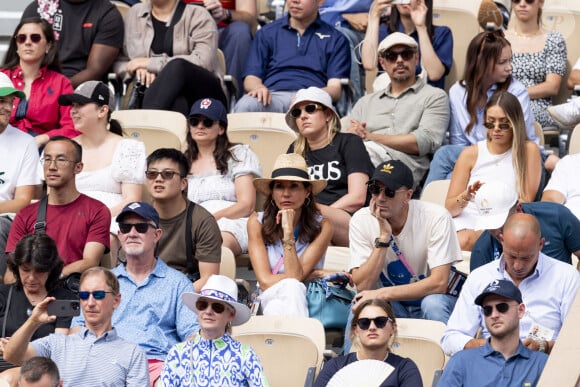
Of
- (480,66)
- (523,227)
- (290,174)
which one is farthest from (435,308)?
(480,66)

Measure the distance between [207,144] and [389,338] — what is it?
2.78 metres

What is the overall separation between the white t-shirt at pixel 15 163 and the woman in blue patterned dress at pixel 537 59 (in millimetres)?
3462

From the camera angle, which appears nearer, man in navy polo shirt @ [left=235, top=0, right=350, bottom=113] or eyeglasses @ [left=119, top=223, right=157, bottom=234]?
eyeglasses @ [left=119, top=223, right=157, bottom=234]

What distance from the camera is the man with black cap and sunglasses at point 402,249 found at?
8352mm

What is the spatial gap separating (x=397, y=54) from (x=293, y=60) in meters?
1.21

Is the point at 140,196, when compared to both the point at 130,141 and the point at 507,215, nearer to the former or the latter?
the point at 130,141

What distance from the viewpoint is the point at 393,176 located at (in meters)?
8.43

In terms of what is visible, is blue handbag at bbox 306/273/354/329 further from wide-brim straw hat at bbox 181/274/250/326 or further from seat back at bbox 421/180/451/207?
seat back at bbox 421/180/451/207

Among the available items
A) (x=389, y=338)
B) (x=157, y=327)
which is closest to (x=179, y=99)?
(x=157, y=327)

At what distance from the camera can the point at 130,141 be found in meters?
9.77

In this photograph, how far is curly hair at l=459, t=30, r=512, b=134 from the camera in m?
10.3

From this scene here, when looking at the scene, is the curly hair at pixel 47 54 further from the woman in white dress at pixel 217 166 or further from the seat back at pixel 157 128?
the woman in white dress at pixel 217 166

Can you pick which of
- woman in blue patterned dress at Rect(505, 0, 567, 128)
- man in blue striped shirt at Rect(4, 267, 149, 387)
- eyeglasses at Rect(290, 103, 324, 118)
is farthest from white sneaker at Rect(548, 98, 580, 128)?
man in blue striped shirt at Rect(4, 267, 149, 387)

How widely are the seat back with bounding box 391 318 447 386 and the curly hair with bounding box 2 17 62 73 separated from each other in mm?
3918
